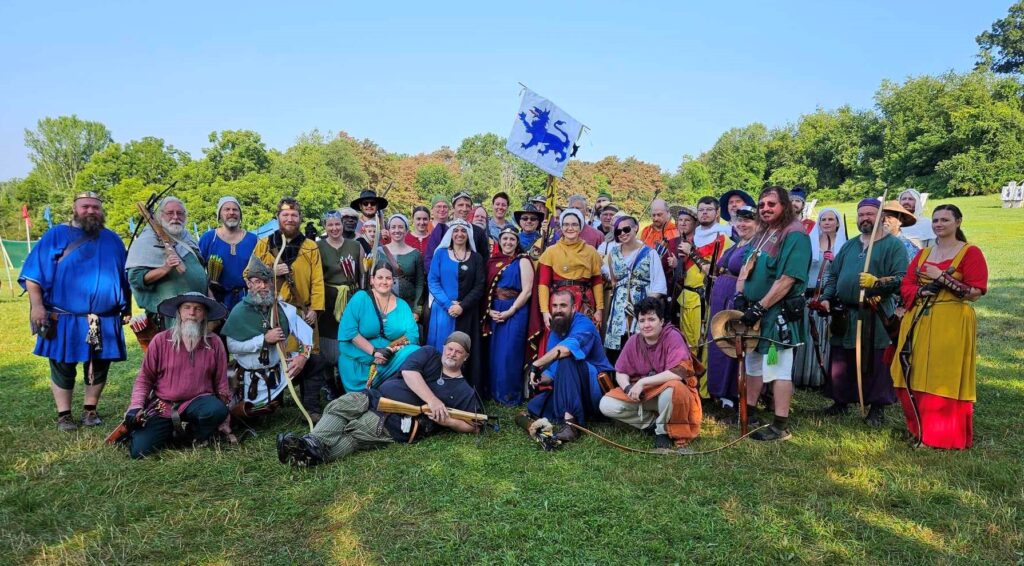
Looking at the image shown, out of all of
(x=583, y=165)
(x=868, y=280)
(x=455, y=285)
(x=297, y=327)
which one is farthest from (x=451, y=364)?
(x=583, y=165)

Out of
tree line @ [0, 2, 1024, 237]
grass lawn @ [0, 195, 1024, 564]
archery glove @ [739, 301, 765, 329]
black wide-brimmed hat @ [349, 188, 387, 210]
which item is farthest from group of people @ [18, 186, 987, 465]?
tree line @ [0, 2, 1024, 237]

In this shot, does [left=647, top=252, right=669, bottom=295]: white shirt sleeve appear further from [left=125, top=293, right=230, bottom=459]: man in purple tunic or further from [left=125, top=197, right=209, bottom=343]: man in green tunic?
[left=125, top=197, right=209, bottom=343]: man in green tunic

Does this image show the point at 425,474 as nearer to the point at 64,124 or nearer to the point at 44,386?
the point at 44,386

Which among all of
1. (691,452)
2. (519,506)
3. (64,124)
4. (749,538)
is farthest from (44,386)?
(64,124)

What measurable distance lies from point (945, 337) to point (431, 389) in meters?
3.52

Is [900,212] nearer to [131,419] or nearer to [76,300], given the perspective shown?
[131,419]

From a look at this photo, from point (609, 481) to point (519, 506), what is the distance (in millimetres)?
622

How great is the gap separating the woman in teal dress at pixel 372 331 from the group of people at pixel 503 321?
1 cm

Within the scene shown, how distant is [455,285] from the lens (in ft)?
17.1

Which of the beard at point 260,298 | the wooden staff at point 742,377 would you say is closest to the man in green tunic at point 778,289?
the wooden staff at point 742,377

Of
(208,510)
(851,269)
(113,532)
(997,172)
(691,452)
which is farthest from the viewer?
(997,172)

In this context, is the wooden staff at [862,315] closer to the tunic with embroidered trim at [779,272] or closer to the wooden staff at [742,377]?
the tunic with embroidered trim at [779,272]

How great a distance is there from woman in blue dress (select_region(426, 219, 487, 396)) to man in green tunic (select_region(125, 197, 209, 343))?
1.88m

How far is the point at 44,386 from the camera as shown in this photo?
604 cm
